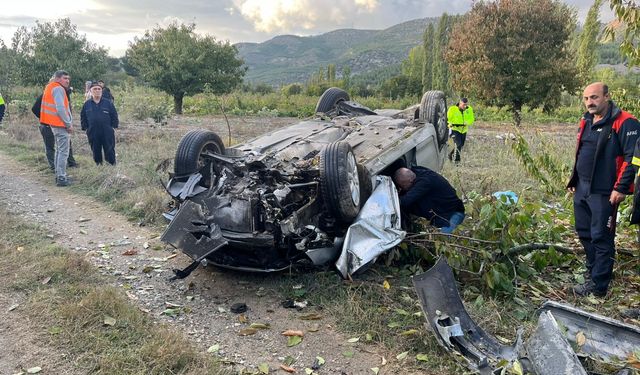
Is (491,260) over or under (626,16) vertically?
under

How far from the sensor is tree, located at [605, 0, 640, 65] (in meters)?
3.70

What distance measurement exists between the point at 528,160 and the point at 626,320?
7.90 feet

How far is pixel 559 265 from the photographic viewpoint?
15.9 ft

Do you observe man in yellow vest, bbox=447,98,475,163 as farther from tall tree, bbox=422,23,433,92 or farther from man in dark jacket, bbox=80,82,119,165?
tall tree, bbox=422,23,433,92

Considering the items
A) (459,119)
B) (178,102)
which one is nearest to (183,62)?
(178,102)

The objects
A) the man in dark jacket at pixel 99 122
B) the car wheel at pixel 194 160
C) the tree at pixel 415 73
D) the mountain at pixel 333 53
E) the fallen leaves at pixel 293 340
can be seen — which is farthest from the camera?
the mountain at pixel 333 53

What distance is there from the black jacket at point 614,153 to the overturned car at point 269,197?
1.88 meters

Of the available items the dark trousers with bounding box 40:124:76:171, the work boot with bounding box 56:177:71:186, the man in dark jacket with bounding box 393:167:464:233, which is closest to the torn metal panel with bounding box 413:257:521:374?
the man in dark jacket with bounding box 393:167:464:233

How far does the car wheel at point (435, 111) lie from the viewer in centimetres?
661

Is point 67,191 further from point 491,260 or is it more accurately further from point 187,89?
point 187,89

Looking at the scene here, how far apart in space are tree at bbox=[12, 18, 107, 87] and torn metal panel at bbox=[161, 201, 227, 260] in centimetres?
1840

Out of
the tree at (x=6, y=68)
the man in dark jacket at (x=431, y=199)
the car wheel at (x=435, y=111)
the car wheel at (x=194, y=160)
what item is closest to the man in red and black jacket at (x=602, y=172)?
the man in dark jacket at (x=431, y=199)

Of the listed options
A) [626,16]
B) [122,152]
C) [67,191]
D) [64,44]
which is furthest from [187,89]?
[626,16]

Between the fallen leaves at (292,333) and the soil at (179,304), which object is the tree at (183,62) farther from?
the fallen leaves at (292,333)
